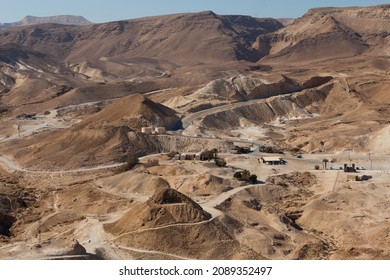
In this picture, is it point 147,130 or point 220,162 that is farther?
point 147,130

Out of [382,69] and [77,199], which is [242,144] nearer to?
[77,199]

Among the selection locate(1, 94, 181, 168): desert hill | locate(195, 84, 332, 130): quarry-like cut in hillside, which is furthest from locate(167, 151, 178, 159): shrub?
locate(195, 84, 332, 130): quarry-like cut in hillside

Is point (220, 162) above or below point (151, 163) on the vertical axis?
above

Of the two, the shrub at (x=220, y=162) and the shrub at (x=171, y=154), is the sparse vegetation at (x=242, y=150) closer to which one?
the shrub at (x=220, y=162)

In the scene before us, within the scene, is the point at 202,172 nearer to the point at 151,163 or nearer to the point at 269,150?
the point at 151,163

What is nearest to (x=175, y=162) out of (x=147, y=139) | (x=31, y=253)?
(x=147, y=139)

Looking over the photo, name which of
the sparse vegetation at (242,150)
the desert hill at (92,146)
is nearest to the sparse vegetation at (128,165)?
the desert hill at (92,146)

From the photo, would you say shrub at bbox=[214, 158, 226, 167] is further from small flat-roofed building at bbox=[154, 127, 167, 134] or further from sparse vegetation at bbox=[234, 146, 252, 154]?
small flat-roofed building at bbox=[154, 127, 167, 134]

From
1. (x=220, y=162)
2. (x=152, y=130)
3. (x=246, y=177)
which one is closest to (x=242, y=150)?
(x=220, y=162)

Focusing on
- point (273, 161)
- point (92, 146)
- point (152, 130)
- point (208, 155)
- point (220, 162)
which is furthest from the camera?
point (152, 130)

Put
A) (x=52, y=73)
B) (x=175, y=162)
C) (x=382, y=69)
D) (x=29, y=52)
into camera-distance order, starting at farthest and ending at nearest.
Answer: (x=29, y=52) < (x=52, y=73) < (x=382, y=69) < (x=175, y=162)

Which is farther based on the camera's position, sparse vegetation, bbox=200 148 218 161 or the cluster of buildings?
the cluster of buildings
